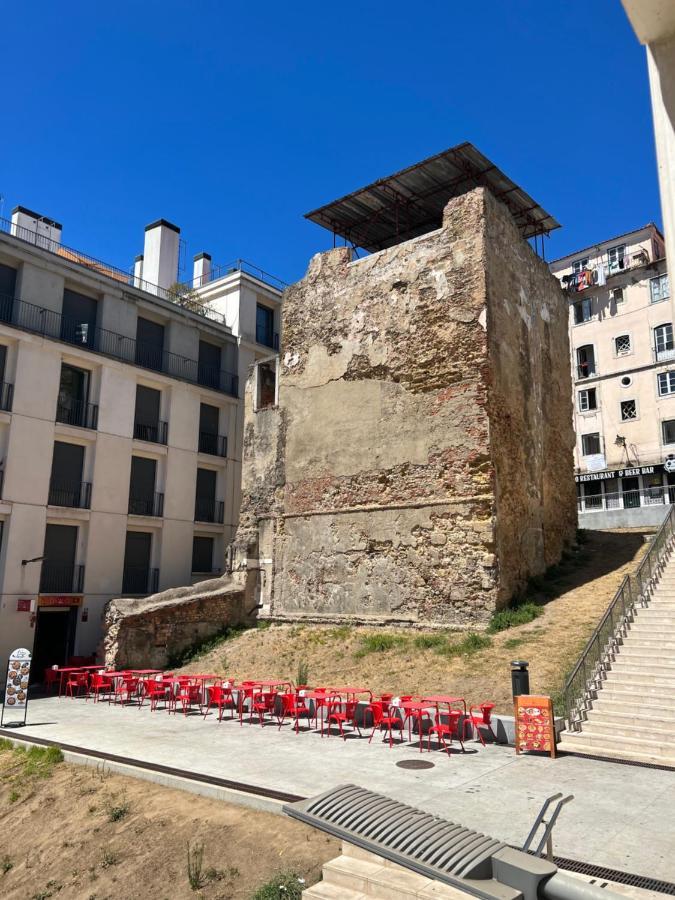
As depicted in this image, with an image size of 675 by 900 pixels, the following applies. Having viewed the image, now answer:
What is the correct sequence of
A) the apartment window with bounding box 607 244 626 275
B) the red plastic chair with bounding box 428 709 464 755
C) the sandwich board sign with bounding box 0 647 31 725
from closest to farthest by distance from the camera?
the red plastic chair with bounding box 428 709 464 755, the sandwich board sign with bounding box 0 647 31 725, the apartment window with bounding box 607 244 626 275

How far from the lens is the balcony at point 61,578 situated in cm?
2007

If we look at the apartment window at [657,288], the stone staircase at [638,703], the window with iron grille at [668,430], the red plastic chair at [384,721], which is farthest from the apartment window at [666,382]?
the red plastic chair at [384,721]

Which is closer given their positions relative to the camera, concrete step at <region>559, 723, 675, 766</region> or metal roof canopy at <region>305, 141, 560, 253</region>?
concrete step at <region>559, 723, 675, 766</region>

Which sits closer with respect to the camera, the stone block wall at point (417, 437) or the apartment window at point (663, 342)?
the stone block wall at point (417, 437)

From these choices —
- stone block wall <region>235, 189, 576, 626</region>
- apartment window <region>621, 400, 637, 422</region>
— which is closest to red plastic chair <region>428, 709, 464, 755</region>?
stone block wall <region>235, 189, 576, 626</region>

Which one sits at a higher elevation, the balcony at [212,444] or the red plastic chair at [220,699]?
the balcony at [212,444]

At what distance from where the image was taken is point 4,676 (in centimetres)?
1844

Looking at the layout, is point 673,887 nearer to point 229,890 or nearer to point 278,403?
point 229,890

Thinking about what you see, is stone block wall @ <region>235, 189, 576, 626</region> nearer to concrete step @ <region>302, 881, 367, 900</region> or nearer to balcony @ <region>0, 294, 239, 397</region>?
balcony @ <region>0, 294, 239, 397</region>

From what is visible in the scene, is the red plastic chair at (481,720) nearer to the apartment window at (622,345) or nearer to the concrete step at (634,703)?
the concrete step at (634,703)

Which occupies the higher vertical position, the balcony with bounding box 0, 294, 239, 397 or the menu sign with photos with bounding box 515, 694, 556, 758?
the balcony with bounding box 0, 294, 239, 397

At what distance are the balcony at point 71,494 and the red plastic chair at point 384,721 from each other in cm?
1281

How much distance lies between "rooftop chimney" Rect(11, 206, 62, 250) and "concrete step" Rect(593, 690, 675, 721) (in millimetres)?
22364

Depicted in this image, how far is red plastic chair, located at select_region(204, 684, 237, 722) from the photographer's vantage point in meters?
13.6
